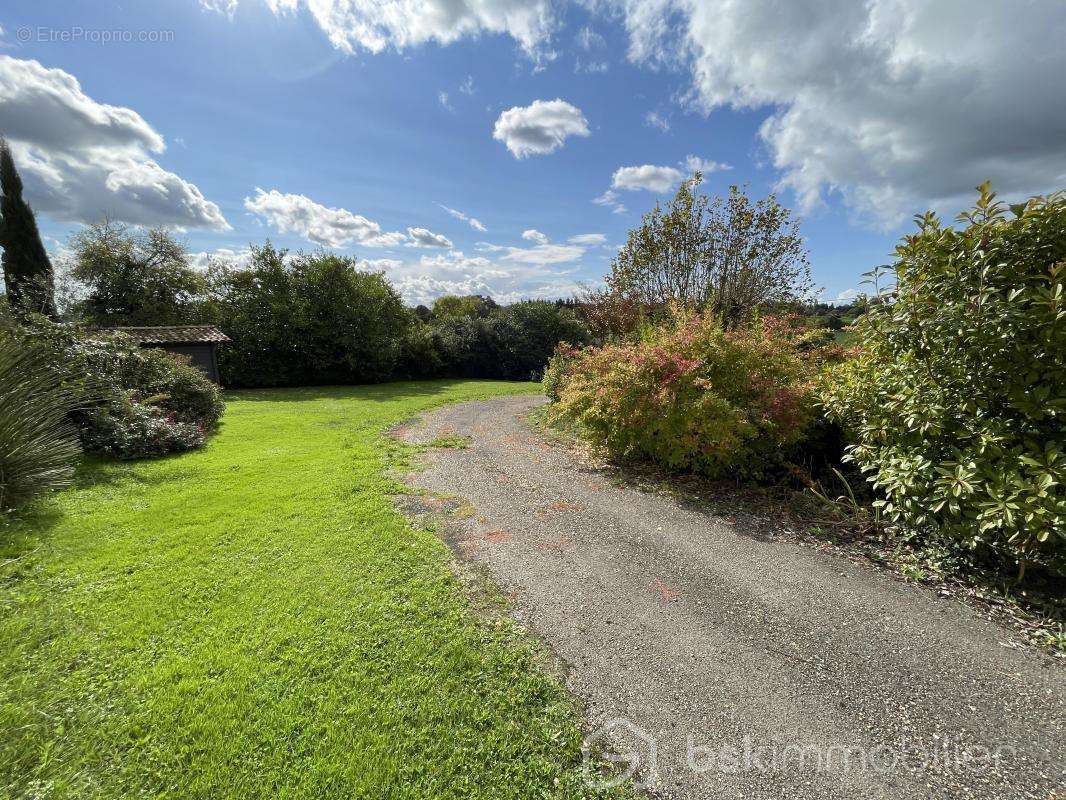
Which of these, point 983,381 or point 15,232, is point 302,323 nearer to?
point 15,232

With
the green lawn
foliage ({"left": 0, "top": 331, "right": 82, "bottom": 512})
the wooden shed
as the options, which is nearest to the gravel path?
the green lawn

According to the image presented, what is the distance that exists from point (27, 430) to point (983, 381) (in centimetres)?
977

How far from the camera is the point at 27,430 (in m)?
4.35

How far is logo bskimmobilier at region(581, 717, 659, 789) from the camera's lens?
2.19 meters

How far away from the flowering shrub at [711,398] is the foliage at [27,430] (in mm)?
7096

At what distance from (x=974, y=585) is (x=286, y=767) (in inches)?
232

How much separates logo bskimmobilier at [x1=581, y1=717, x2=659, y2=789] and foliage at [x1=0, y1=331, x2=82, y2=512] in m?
6.27

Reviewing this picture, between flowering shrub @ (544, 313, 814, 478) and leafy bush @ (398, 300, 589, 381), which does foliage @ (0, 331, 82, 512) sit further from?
leafy bush @ (398, 300, 589, 381)

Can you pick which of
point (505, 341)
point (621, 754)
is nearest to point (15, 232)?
point (621, 754)

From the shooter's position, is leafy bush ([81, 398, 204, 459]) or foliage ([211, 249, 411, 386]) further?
foliage ([211, 249, 411, 386])

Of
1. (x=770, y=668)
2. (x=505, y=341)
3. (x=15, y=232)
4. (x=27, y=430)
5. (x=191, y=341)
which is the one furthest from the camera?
(x=505, y=341)

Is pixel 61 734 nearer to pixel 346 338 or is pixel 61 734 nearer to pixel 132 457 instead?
pixel 132 457

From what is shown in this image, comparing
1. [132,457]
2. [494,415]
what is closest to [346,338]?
[494,415]

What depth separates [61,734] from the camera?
7.39 ft
